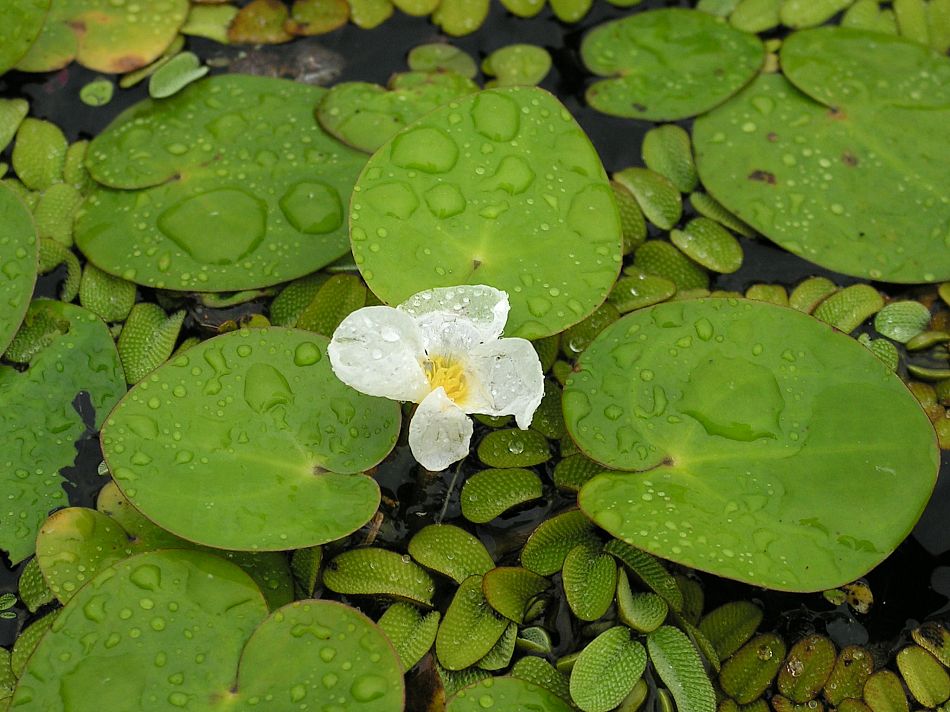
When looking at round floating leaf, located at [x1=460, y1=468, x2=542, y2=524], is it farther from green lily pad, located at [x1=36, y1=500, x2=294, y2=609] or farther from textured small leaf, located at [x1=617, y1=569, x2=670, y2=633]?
green lily pad, located at [x1=36, y1=500, x2=294, y2=609]

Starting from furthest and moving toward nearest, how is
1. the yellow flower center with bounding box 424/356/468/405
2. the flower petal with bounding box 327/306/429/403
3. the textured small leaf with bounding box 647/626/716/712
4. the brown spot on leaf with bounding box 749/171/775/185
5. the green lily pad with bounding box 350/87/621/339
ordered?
the brown spot on leaf with bounding box 749/171/775/185
the green lily pad with bounding box 350/87/621/339
the textured small leaf with bounding box 647/626/716/712
the yellow flower center with bounding box 424/356/468/405
the flower petal with bounding box 327/306/429/403

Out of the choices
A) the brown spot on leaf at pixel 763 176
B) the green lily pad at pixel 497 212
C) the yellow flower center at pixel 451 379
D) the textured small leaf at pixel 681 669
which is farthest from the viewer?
the brown spot on leaf at pixel 763 176

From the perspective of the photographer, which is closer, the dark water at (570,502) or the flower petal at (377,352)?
the flower petal at (377,352)

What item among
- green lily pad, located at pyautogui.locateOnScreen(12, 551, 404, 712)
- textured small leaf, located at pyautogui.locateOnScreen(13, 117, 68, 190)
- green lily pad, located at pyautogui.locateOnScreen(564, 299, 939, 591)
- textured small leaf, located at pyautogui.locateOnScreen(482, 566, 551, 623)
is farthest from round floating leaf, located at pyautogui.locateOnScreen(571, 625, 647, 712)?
textured small leaf, located at pyautogui.locateOnScreen(13, 117, 68, 190)

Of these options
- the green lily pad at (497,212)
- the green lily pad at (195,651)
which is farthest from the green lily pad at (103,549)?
the green lily pad at (497,212)

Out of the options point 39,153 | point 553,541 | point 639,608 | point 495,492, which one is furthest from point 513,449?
point 39,153

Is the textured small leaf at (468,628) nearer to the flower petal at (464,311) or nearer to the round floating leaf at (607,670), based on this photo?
the round floating leaf at (607,670)
